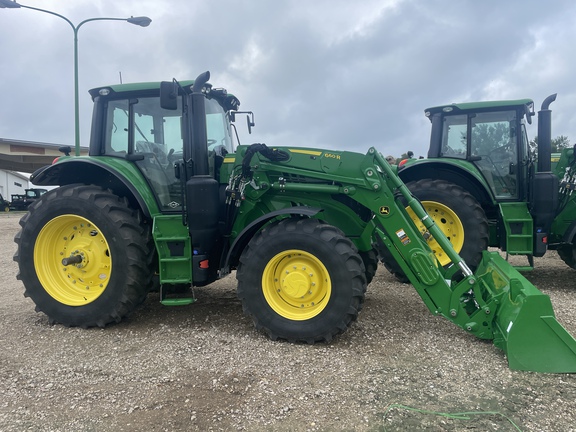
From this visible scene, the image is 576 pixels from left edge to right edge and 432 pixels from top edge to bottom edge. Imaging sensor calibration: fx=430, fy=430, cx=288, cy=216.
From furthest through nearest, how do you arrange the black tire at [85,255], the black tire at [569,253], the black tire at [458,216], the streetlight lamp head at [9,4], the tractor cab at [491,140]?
the streetlight lamp head at [9,4] → the tractor cab at [491,140] → the black tire at [569,253] → the black tire at [458,216] → the black tire at [85,255]

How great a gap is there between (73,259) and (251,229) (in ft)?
6.08

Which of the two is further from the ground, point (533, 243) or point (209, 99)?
point (209, 99)

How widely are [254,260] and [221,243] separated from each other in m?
0.69

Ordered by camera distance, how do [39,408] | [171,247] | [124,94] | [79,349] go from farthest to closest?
[124,94] → [171,247] → [79,349] → [39,408]

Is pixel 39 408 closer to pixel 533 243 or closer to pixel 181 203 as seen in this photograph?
pixel 181 203

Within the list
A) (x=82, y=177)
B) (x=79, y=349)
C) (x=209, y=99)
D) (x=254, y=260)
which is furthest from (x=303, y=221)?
(x=82, y=177)

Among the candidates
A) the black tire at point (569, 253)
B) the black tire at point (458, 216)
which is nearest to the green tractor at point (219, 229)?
the black tire at point (458, 216)

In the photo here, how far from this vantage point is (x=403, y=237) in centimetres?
388

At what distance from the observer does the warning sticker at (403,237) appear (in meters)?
3.87

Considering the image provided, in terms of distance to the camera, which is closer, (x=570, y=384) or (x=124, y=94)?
(x=570, y=384)

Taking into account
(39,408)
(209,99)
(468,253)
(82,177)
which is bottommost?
(39,408)

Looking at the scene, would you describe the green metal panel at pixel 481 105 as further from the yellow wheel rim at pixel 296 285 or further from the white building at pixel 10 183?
the white building at pixel 10 183

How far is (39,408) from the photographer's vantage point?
2.82 meters

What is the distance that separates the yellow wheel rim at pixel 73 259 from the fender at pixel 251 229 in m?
1.23
